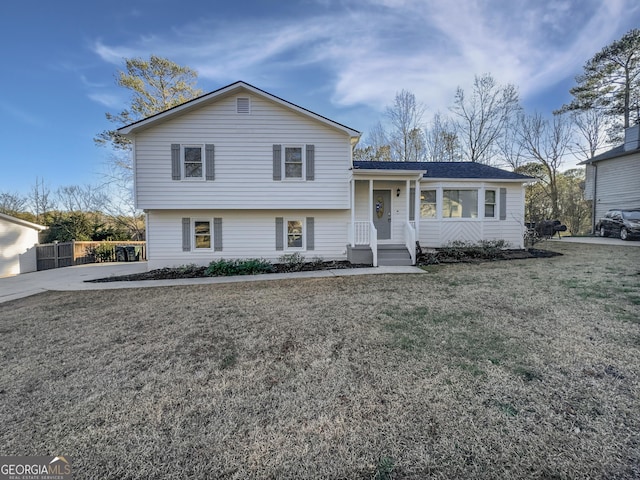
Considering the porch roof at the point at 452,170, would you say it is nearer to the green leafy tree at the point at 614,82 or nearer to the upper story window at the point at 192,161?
the upper story window at the point at 192,161

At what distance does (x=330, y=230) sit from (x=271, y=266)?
112 inches

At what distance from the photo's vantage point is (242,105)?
10500mm

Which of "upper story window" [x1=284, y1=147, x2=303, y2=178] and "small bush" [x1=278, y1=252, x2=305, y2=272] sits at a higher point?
"upper story window" [x1=284, y1=147, x2=303, y2=178]

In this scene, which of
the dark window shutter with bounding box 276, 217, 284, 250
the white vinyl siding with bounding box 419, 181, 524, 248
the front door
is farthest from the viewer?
the white vinyl siding with bounding box 419, 181, 524, 248

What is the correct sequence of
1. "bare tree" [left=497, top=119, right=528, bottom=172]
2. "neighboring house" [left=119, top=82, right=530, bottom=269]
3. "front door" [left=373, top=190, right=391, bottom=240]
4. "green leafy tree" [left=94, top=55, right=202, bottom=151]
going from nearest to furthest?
"neighboring house" [left=119, top=82, right=530, bottom=269] < "front door" [left=373, top=190, right=391, bottom=240] < "green leafy tree" [left=94, top=55, right=202, bottom=151] < "bare tree" [left=497, top=119, right=528, bottom=172]

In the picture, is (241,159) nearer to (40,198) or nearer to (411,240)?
(411,240)

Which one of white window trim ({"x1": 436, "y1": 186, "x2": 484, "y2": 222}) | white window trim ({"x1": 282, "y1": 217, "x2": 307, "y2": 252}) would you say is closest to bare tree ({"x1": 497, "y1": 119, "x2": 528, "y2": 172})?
white window trim ({"x1": 436, "y1": 186, "x2": 484, "y2": 222})

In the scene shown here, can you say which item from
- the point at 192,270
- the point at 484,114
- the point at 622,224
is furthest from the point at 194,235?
the point at 484,114

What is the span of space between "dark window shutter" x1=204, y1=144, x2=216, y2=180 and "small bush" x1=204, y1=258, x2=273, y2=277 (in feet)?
10.9

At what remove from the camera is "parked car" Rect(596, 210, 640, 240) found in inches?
565

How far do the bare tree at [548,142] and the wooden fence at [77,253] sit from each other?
31902 mm

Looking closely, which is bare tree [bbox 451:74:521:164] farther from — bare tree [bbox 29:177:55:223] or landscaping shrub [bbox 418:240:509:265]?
bare tree [bbox 29:177:55:223]

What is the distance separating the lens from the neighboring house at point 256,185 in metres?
10.3

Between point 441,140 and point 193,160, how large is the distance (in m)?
20.8
